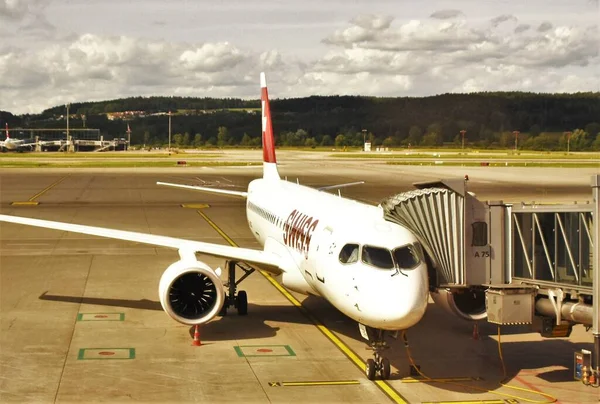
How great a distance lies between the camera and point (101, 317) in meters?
25.8

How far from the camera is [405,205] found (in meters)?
20.2

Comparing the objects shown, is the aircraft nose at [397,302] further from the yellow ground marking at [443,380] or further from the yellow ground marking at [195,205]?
the yellow ground marking at [195,205]

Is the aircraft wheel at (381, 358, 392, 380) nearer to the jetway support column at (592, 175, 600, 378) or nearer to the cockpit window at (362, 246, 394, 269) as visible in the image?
the cockpit window at (362, 246, 394, 269)

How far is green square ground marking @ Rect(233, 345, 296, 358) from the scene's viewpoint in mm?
21562

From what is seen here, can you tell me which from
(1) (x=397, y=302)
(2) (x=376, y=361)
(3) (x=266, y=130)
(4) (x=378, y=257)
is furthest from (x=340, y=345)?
(3) (x=266, y=130)

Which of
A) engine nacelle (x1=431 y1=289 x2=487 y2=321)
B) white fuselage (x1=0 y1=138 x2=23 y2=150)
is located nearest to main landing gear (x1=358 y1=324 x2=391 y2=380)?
engine nacelle (x1=431 y1=289 x2=487 y2=321)

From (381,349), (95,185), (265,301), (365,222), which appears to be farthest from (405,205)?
(95,185)

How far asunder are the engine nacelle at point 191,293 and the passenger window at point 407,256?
20.7 ft

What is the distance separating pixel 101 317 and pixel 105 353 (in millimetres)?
4530

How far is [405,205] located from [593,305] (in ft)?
16.2

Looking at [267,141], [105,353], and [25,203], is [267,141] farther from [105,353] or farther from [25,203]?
[25,203]

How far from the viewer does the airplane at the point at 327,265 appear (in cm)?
1773

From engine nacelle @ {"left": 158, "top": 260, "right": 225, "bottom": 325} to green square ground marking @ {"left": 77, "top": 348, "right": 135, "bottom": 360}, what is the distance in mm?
1558

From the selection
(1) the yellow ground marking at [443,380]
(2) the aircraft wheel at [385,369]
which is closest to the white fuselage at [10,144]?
(2) the aircraft wheel at [385,369]
